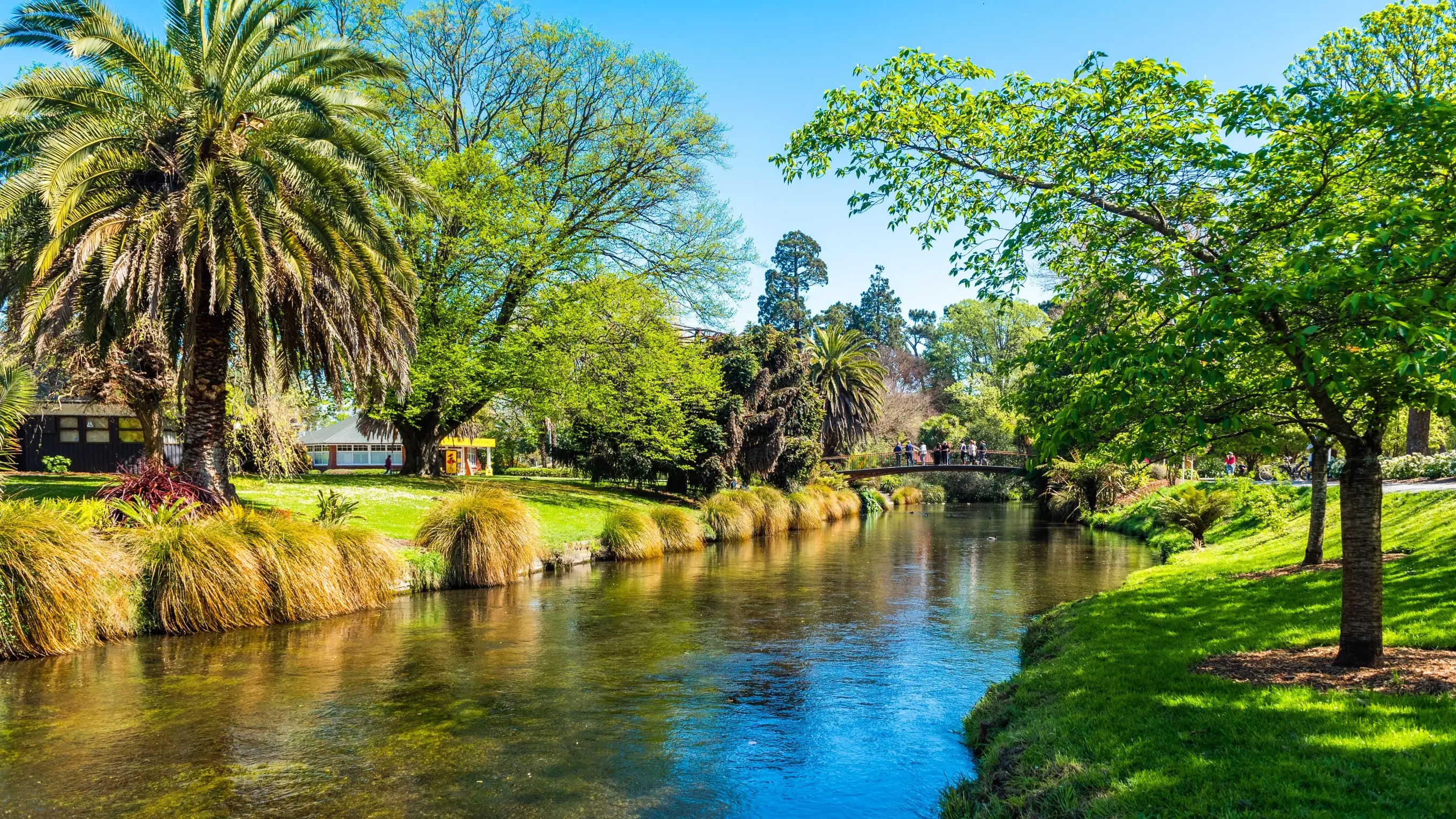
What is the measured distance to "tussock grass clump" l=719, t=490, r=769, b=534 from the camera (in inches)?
1350

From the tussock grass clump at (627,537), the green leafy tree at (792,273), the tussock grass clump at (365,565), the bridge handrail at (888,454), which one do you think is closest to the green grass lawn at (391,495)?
the tussock grass clump at (627,537)

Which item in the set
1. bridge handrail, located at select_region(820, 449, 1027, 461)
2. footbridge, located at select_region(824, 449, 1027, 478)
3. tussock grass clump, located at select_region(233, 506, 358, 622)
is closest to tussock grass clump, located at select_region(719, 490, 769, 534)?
bridge handrail, located at select_region(820, 449, 1027, 461)

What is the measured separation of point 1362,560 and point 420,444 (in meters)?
30.0

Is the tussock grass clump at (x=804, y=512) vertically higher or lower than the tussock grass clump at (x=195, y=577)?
lower

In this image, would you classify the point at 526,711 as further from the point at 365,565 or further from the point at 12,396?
the point at 12,396

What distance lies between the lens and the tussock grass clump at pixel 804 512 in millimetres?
39062

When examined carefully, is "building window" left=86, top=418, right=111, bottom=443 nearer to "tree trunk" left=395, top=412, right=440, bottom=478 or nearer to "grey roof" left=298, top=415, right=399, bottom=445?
"tree trunk" left=395, top=412, right=440, bottom=478

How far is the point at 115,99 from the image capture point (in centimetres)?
1709

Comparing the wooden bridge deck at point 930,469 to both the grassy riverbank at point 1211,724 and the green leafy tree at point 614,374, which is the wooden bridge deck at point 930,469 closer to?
the green leafy tree at point 614,374

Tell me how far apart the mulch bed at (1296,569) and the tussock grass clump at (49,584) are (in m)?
17.6

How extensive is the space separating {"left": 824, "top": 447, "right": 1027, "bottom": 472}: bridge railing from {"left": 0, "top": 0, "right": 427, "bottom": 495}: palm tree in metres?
37.0

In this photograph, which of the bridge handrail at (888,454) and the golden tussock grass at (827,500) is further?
the bridge handrail at (888,454)

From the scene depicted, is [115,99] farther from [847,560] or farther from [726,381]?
[726,381]

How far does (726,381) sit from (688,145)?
1064cm
